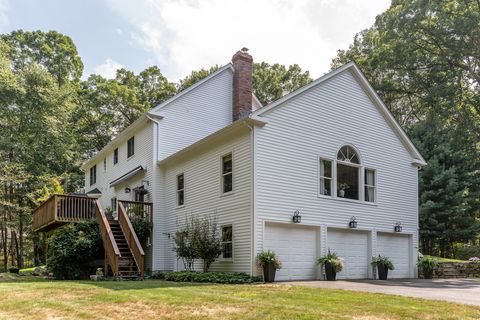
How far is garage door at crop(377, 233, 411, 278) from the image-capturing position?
17672mm

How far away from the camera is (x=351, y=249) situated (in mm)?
16562

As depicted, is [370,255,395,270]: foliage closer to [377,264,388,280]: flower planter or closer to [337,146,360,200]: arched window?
[377,264,388,280]: flower planter

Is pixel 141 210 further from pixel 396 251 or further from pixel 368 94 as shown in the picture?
pixel 396 251

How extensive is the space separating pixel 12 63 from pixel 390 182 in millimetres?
32146

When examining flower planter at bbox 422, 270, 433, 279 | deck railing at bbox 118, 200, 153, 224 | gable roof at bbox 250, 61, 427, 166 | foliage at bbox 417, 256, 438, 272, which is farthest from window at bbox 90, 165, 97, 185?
flower planter at bbox 422, 270, 433, 279

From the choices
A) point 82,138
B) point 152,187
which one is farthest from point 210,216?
point 82,138

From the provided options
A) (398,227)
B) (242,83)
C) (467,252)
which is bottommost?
(467,252)

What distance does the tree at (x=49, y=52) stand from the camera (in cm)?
3909

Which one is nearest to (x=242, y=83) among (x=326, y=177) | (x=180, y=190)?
(x=180, y=190)

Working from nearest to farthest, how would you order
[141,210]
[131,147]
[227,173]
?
[227,173], [141,210], [131,147]

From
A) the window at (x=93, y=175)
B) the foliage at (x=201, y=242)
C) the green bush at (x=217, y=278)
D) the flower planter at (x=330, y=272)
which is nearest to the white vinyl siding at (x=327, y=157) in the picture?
the flower planter at (x=330, y=272)

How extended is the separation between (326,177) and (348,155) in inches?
59.8

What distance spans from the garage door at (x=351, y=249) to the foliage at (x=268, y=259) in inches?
117

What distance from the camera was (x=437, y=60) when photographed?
96.8ft
